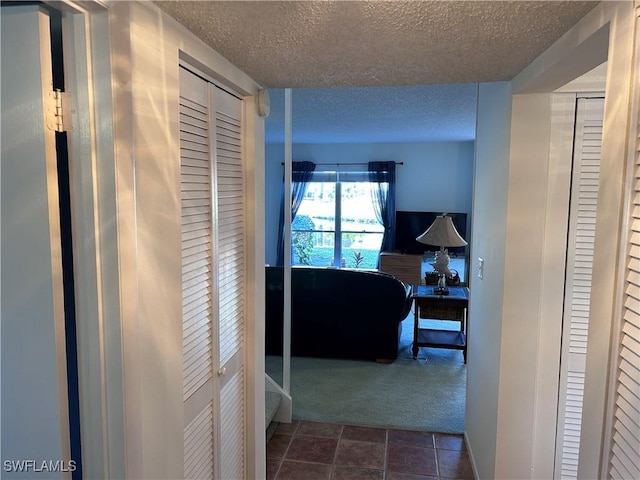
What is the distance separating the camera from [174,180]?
120cm

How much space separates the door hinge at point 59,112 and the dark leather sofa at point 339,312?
2.76m

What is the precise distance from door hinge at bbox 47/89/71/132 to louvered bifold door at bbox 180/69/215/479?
363 mm

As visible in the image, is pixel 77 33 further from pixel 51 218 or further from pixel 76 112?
pixel 51 218

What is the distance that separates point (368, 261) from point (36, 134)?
22.0 feet

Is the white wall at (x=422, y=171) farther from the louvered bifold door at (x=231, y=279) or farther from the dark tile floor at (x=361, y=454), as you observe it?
the louvered bifold door at (x=231, y=279)

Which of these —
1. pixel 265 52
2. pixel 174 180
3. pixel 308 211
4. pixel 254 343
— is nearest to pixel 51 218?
pixel 174 180

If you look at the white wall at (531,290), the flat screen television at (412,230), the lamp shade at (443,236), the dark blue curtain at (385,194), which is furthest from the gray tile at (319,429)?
the dark blue curtain at (385,194)

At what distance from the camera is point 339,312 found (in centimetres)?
394

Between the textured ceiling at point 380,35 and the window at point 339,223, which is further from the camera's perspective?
the window at point 339,223

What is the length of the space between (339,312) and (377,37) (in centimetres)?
292

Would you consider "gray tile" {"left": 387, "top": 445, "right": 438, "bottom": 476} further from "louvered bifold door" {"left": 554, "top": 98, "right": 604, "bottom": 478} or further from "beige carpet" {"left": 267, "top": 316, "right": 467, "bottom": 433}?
"louvered bifold door" {"left": 554, "top": 98, "right": 604, "bottom": 478}

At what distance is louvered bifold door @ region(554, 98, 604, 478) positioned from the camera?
1859 mm

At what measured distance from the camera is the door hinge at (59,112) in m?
0.95

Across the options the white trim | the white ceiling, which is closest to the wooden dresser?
the white ceiling
